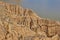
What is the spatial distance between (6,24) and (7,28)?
777 millimetres

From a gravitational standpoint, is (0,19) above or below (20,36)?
above

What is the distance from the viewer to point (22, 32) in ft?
113

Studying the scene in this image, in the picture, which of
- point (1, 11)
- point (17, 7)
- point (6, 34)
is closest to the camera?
point (6, 34)

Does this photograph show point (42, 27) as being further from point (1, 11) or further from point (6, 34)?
point (6, 34)

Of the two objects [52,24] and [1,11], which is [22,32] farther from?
[52,24]

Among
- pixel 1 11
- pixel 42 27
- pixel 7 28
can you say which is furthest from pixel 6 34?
pixel 42 27

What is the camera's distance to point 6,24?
32875mm

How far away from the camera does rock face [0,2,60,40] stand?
105 feet

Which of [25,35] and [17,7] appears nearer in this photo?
[25,35]

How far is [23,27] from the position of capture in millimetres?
36312

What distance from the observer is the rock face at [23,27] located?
32094 mm

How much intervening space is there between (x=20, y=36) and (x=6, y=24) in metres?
2.56

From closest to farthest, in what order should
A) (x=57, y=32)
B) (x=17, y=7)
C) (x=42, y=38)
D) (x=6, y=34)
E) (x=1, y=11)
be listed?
(x=6, y=34)
(x=42, y=38)
(x=1, y=11)
(x=57, y=32)
(x=17, y=7)

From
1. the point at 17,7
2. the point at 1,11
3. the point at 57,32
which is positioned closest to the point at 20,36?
the point at 1,11
